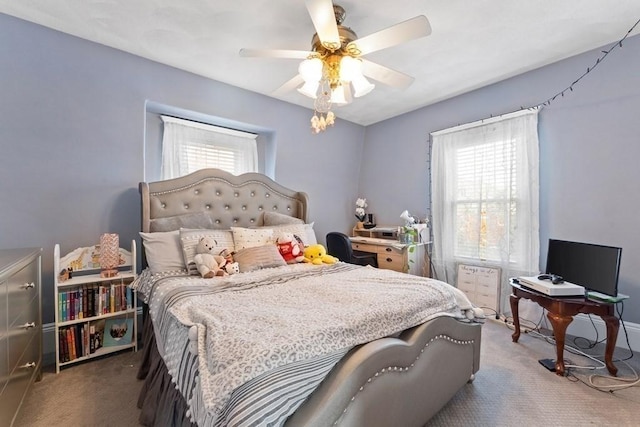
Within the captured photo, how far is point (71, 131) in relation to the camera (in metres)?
2.29

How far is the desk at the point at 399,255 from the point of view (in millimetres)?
3277

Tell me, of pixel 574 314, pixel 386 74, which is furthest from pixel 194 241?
pixel 574 314

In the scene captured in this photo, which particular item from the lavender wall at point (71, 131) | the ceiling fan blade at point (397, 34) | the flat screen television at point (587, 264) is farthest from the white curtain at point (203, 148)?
the flat screen television at point (587, 264)

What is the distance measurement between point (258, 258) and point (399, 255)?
1782mm

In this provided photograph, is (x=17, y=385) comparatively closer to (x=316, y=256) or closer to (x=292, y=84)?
(x=316, y=256)

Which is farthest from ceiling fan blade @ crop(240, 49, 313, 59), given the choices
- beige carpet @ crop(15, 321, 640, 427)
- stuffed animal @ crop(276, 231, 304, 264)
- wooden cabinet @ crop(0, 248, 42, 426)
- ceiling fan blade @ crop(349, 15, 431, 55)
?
beige carpet @ crop(15, 321, 640, 427)

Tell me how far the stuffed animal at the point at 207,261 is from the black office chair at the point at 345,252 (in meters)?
1.50

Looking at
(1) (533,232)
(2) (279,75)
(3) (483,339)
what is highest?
(2) (279,75)

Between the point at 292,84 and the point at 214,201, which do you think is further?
the point at 214,201

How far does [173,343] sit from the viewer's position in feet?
4.26

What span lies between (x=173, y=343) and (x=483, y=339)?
2543 mm

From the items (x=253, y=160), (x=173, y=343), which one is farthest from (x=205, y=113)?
(x=173, y=343)

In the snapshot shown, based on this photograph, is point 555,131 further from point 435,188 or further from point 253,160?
point 253,160

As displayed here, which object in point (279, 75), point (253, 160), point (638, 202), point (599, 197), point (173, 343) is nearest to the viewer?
point (173, 343)
